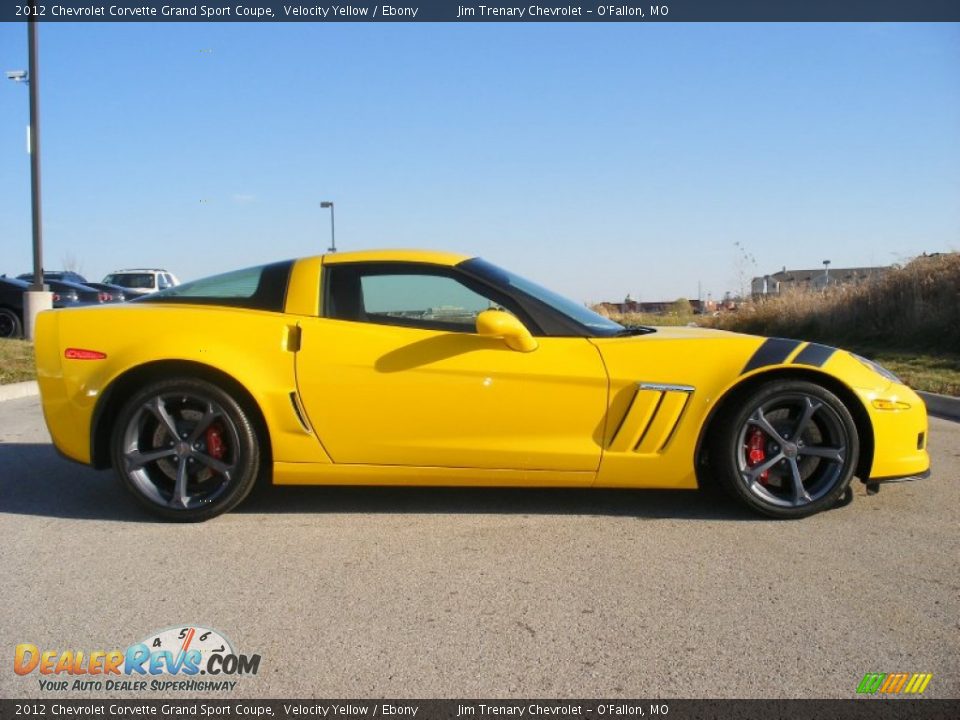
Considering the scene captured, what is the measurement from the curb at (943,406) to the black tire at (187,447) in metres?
6.79

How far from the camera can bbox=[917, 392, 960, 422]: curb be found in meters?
8.03

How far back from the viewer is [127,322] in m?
4.13

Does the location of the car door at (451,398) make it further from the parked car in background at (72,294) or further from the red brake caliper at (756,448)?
the parked car in background at (72,294)

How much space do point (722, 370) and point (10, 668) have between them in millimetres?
3123

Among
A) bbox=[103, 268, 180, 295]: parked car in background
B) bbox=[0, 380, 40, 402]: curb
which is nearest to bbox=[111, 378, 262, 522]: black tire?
bbox=[0, 380, 40, 402]: curb

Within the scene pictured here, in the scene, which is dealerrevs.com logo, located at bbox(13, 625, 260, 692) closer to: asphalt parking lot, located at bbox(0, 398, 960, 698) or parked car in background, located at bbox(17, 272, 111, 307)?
asphalt parking lot, located at bbox(0, 398, 960, 698)

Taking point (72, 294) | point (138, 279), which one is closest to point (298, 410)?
point (72, 294)

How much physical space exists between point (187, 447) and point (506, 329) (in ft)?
5.43

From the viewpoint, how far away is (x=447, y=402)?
396 cm

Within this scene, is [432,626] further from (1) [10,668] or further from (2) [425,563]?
(1) [10,668]

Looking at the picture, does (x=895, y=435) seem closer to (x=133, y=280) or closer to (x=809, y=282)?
(x=809, y=282)

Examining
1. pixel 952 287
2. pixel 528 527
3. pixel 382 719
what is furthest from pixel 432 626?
pixel 952 287

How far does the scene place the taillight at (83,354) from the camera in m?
4.10

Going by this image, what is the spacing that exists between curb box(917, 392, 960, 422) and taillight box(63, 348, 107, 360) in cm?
736
